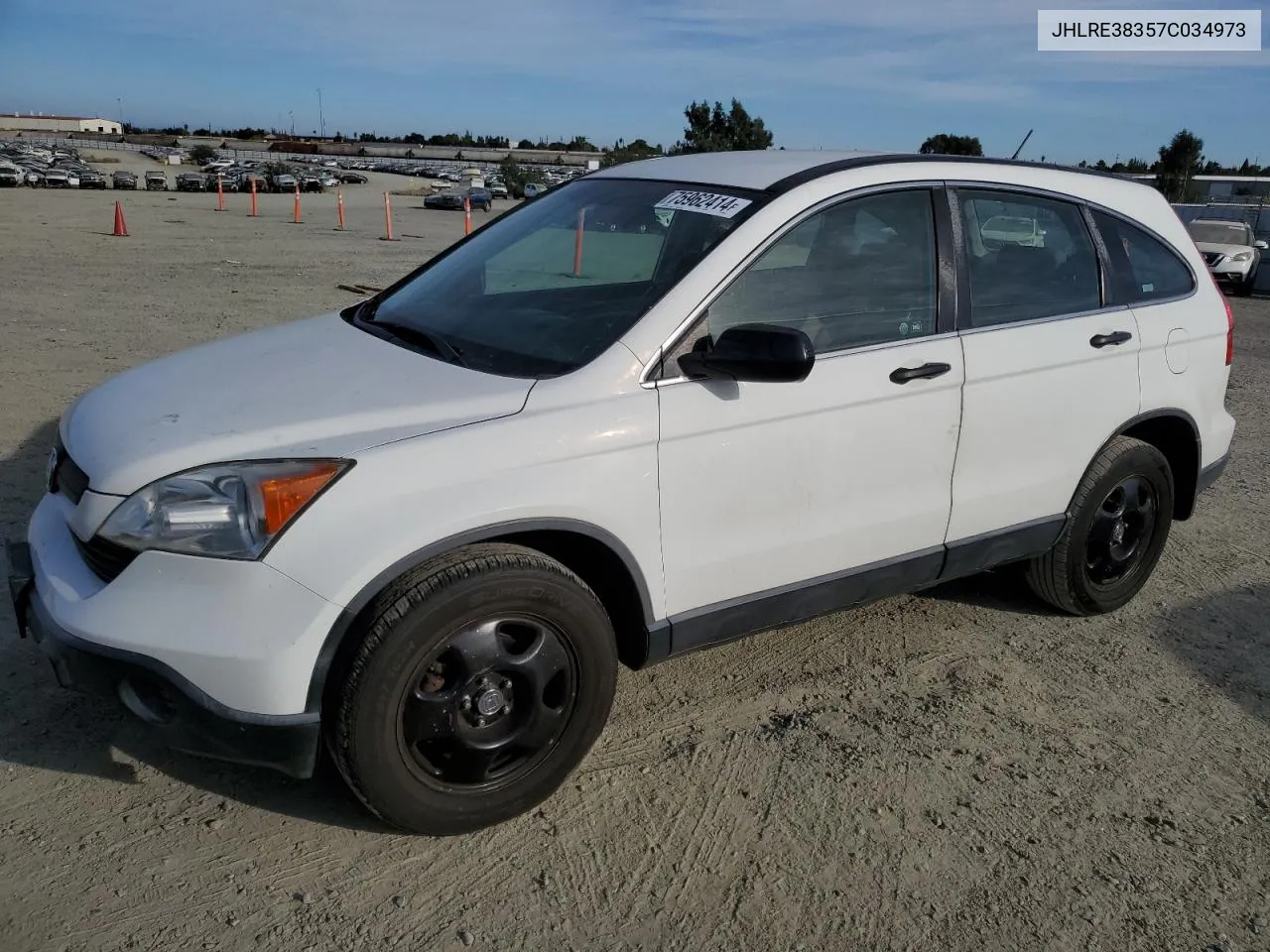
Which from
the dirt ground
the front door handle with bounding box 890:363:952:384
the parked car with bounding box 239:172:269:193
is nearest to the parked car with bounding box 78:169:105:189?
the parked car with bounding box 239:172:269:193

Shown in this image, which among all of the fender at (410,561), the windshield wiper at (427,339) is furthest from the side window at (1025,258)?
the windshield wiper at (427,339)

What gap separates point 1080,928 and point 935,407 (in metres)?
1.64

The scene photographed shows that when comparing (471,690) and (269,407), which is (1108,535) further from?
(269,407)

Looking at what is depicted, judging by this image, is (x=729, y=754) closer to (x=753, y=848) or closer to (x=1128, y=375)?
(x=753, y=848)

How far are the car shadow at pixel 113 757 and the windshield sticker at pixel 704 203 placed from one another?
2095mm

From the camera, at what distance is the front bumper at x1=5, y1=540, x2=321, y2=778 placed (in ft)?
8.24

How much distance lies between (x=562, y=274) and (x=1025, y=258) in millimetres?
1756

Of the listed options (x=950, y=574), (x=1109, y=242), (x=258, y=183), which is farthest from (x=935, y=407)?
(x=258, y=183)

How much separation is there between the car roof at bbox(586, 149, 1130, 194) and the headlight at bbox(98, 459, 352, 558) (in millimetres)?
1731

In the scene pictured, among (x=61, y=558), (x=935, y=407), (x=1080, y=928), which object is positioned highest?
(x=935, y=407)

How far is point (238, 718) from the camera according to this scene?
252 centimetres

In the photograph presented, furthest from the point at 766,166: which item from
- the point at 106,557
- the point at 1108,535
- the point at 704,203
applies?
the point at 106,557

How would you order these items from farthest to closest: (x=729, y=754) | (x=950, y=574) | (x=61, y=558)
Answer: (x=950, y=574) < (x=729, y=754) < (x=61, y=558)

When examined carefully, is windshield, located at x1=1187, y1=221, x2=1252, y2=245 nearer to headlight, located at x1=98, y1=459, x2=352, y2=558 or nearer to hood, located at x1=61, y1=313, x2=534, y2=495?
hood, located at x1=61, y1=313, x2=534, y2=495
